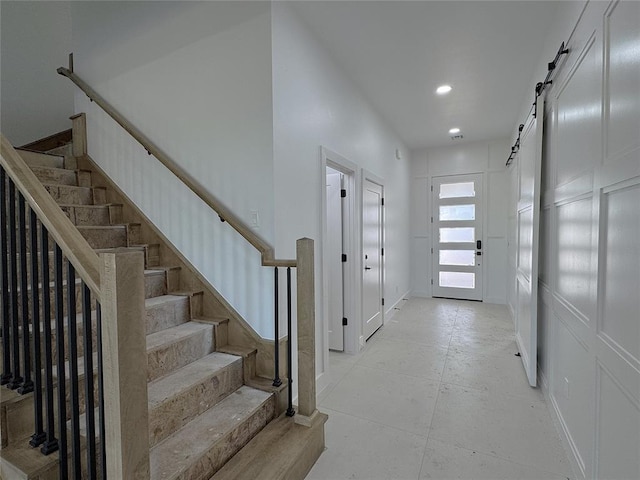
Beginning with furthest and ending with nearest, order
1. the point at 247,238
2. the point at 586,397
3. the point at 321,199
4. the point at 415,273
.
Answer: the point at 415,273 → the point at 321,199 → the point at 247,238 → the point at 586,397

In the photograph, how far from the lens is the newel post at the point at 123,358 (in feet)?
2.84

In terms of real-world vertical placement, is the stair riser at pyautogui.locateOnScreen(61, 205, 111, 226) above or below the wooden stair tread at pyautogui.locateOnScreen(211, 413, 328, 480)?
above

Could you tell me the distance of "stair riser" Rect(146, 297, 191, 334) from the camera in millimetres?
2073

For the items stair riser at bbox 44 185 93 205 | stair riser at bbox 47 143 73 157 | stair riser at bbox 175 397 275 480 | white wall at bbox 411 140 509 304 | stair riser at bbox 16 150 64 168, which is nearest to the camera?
stair riser at bbox 175 397 275 480

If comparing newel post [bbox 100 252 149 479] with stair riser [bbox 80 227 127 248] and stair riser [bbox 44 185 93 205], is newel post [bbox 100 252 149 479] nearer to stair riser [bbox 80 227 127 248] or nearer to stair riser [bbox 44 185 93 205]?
stair riser [bbox 80 227 127 248]

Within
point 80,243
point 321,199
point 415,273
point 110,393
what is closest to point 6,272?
point 80,243

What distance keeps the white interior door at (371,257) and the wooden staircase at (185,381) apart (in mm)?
1817

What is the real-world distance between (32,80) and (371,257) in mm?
4970

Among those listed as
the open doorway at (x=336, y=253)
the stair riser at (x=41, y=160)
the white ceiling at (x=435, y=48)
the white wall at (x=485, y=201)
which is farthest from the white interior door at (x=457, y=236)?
the stair riser at (x=41, y=160)

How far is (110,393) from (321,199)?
6.63 ft

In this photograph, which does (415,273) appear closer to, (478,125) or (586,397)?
(478,125)

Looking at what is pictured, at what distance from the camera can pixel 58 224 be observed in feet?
3.31

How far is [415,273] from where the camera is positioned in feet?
20.7

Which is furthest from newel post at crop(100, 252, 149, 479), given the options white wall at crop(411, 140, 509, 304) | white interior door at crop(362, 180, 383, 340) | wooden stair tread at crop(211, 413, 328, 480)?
white wall at crop(411, 140, 509, 304)
